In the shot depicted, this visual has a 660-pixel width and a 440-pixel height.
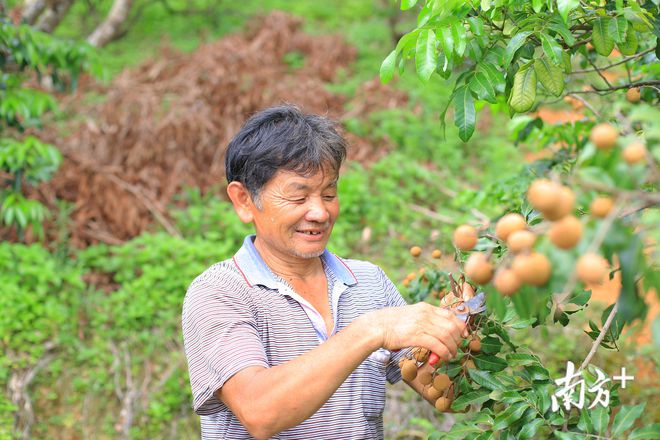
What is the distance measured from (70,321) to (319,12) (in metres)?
6.68

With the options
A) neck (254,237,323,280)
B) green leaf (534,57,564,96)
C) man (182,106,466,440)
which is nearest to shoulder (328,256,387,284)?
man (182,106,466,440)

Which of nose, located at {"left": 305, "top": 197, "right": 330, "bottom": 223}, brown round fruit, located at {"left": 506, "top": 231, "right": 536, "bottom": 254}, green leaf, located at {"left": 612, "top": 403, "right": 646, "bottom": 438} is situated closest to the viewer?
brown round fruit, located at {"left": 506, "top": 231, "right": 536, "bottom": 254}

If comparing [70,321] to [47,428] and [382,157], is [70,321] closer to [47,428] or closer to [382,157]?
[47,428]

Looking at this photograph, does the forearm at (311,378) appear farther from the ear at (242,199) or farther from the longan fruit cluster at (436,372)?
the ear at (242,199)

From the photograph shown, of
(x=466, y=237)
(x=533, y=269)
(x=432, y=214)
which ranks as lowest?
(x=432, y=214)

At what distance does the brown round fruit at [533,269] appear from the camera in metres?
0.92

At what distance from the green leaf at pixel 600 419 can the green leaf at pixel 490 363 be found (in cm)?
25

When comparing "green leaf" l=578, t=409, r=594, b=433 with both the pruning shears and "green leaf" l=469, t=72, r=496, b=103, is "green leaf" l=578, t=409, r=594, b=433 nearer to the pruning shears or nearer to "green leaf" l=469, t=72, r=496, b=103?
the pruning shears

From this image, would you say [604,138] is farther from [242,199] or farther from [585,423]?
[242,199]

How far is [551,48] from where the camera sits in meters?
1.68

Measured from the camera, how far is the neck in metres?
2.00

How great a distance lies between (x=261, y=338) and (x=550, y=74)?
918 mm

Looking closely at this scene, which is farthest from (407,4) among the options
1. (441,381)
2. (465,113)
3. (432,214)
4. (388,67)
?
(432,214)

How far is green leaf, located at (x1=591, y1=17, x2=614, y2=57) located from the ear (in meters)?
0.94
